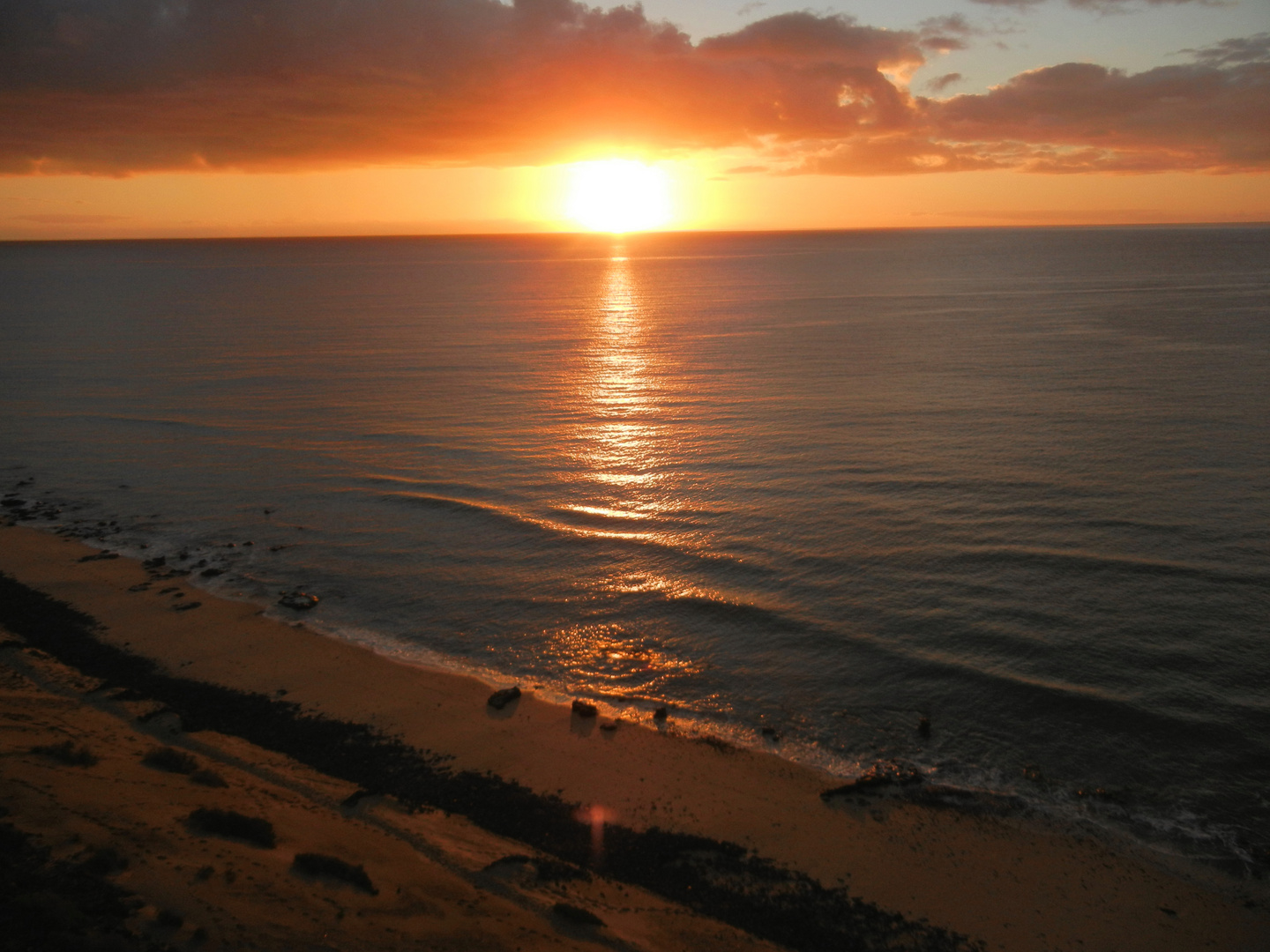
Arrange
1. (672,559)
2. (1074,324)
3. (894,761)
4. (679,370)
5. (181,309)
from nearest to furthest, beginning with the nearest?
(894,761), (672,559), (679,370), (1074,324), (181,309)

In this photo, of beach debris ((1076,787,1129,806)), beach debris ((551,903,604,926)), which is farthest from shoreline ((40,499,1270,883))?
beach debris ((551,903,604,926))

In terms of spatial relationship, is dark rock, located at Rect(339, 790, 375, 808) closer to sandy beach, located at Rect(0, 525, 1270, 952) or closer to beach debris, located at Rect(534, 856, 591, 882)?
sandy beach, located at Rect(0, 525, 1270, 952)

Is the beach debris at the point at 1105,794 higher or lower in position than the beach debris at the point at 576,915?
lower

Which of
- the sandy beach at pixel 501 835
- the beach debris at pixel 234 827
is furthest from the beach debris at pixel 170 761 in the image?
the beach debris at pixel 234 827

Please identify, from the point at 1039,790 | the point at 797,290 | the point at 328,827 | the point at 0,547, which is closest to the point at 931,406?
the point at 1039,790

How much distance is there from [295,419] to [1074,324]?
67133 mm

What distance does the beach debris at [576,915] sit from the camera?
1166cm

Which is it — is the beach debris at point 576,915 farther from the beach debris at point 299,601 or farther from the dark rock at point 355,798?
the beach debris at point 299,601

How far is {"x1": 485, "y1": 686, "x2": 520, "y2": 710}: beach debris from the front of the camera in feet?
60.2

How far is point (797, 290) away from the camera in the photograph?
4882 inches

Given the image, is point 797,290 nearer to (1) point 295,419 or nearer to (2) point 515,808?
(1) point 295,419

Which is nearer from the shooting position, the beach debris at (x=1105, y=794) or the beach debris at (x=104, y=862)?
the beach debris at (x=104, y=862)

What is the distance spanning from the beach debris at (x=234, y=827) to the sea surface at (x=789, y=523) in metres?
7.94

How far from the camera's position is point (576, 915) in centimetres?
1174
